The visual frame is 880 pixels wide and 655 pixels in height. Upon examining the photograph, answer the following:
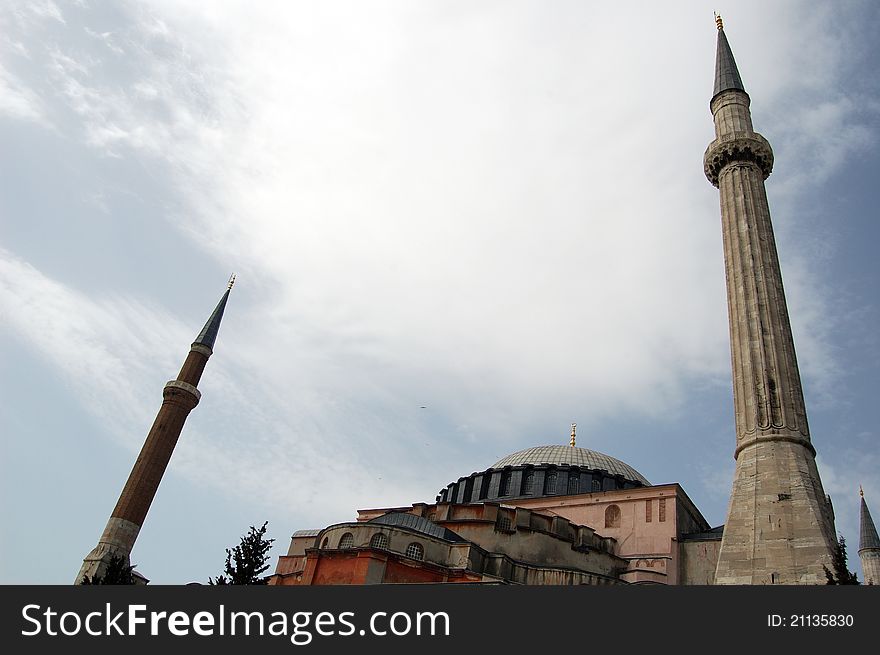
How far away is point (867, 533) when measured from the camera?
85.7 feet

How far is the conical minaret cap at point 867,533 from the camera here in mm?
25766

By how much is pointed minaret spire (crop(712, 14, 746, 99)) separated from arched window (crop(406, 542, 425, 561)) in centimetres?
1487

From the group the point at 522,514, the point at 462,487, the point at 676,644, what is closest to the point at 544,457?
the point at 462,487

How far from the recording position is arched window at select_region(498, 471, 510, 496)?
2516 centimetres

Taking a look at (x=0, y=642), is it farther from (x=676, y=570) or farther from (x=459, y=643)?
(x=676, y=570)

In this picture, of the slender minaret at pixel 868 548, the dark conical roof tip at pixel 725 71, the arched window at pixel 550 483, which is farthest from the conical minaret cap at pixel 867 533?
the dark conical roof tip at pixel 725 71

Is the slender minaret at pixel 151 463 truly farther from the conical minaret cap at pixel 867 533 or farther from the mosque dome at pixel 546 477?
the conical minaret cap at pixel 867 533

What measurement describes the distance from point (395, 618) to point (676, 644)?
2933mm

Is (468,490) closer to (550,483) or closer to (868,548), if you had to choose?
(550,483)

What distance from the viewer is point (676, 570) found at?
Result: 19484 mm

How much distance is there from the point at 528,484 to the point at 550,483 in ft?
2.71

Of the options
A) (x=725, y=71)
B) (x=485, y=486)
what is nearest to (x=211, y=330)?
(x=485, y=486)

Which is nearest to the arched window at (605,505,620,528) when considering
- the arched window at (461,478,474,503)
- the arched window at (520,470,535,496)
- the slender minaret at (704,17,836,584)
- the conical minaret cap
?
the arched window at (520,470,535,496)

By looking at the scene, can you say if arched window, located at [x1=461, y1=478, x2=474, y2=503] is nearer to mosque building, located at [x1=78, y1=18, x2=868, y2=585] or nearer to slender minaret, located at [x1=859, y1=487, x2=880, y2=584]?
mosque building, located at [x1=78, y1=18, x2=868, y2=585]
